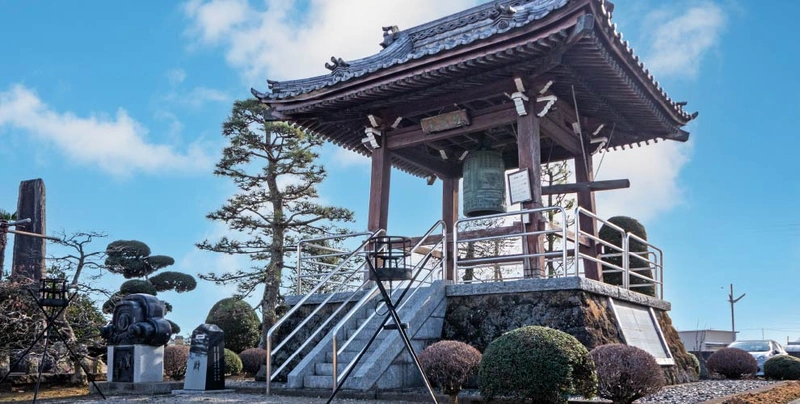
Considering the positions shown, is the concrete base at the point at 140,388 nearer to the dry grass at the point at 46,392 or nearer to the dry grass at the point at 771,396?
the dry grass at the point at 46,392

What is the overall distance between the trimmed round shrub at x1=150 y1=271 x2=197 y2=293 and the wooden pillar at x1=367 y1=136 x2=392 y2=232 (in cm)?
1247

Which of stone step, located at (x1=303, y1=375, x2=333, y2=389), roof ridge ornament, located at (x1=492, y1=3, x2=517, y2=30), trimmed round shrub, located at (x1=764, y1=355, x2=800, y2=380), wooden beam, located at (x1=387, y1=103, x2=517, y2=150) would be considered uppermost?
roof ridge ornament, located at (x1=492, y1=3, x2=517, y2=30)

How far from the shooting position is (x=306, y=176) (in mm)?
19312

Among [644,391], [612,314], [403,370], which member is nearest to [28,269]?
[403,370]

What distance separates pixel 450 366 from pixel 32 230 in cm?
1343

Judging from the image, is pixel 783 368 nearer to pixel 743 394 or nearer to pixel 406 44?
pixel 743 394

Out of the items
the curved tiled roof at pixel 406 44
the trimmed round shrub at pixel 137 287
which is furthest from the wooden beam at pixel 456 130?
the trimmed round shrub at pixel 137 287

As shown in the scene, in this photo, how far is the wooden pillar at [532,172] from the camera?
34.4 feet

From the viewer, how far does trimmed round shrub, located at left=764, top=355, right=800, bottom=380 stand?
14398mm

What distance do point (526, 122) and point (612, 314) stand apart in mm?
3131

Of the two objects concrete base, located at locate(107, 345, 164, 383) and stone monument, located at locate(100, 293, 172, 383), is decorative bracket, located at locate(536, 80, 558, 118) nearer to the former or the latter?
stone monument, located at locate(100, 293, 172, 383)

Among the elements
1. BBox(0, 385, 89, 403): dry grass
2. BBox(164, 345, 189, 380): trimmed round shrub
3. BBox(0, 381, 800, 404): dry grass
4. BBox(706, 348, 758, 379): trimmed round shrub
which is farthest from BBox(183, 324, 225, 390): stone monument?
BBox(706, 348, 758, 379): trimmed round shrub

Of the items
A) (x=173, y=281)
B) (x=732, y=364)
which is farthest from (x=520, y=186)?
(x=173, y=281)

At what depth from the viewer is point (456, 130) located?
467 inches
